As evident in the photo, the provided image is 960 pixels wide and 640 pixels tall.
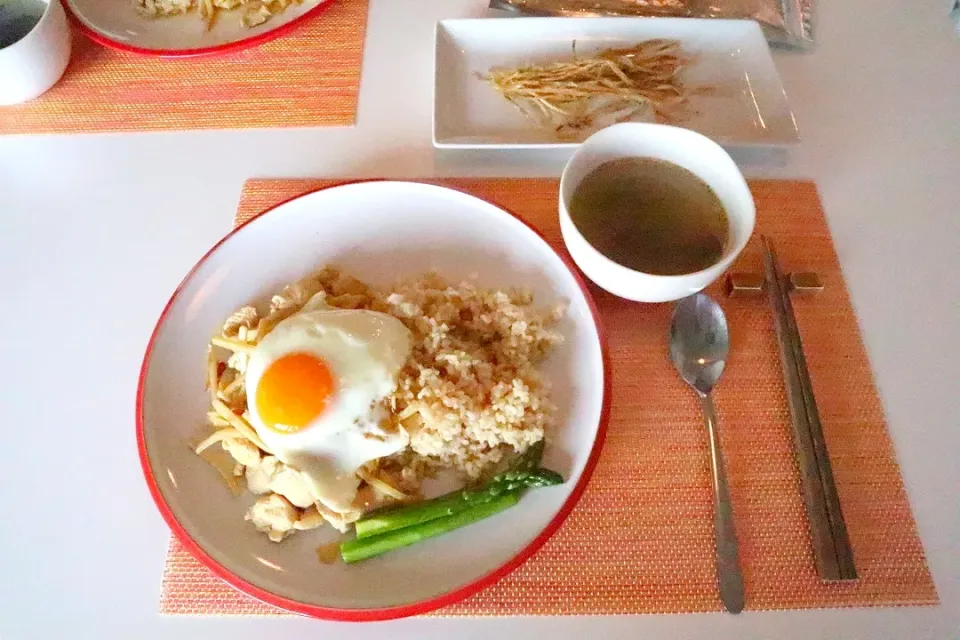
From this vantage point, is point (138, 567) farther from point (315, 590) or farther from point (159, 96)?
point (159, 96)

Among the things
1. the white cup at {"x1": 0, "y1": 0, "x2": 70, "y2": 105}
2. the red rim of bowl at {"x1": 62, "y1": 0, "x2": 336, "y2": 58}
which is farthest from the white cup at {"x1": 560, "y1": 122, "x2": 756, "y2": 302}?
the white cup at {"x1": 0, "y1": 0, "x2": 70, "y2": 105}

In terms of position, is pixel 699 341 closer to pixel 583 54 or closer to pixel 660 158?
pixel 660 158

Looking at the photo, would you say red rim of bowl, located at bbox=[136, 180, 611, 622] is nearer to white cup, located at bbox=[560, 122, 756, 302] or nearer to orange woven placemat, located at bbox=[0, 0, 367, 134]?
white cup, located at bbox=[560, 122, 756, 302]

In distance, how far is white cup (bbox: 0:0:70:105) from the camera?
129 cm

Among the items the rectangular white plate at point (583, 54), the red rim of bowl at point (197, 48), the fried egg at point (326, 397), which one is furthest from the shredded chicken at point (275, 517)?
the red rim of bowl at point (197, 48)

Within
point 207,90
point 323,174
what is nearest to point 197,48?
point 207,90

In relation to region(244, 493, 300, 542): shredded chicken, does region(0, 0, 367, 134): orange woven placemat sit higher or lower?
higher

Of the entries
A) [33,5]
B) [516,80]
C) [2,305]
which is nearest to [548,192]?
[516,80]

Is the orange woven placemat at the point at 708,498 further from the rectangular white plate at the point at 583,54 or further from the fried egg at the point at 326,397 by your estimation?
the rectangular white plate at the point at 583,54

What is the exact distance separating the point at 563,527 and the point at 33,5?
5.12 feet

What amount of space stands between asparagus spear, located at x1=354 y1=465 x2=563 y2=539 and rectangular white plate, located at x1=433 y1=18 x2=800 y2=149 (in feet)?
2.18

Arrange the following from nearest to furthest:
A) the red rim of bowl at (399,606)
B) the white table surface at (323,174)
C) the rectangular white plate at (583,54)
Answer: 1. the red rim of bowl at (399,606)
2. the white table surface at (323,174)
3. the rectangular white plate at (583,54)

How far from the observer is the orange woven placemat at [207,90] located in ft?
4.48

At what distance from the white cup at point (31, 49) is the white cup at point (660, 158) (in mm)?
1147
